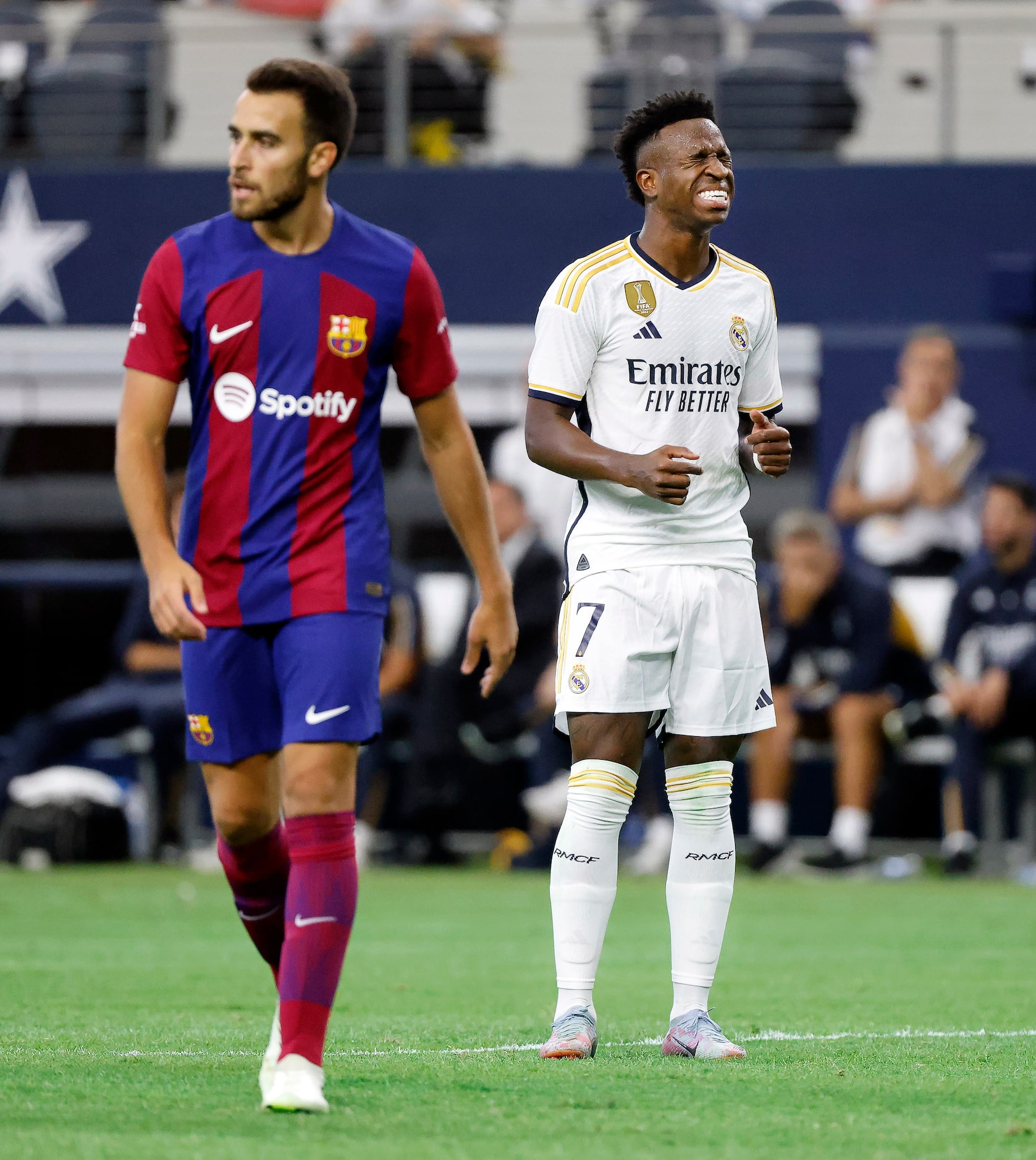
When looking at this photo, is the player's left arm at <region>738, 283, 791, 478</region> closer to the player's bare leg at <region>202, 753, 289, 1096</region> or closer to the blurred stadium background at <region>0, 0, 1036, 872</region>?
the player's bare leg at <region>202, 753, 289, 1096</region>

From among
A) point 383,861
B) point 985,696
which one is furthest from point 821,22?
point 383,861

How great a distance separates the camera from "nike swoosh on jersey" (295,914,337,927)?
3.95 metres

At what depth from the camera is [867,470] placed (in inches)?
489

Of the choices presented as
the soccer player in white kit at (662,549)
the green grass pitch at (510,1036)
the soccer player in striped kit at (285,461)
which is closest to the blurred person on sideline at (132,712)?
the green grass pitch at (510,1036)

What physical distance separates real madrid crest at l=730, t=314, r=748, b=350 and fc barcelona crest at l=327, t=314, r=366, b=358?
114 cm

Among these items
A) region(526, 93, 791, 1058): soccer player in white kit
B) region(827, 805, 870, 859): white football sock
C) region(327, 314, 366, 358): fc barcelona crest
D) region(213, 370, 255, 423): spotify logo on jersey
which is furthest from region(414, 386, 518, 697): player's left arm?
region(827, 805, 870, 859): white football sock

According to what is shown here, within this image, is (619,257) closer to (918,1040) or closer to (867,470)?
(918,1040)

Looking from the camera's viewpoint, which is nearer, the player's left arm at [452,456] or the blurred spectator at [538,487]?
the player's left arm at [452,456]

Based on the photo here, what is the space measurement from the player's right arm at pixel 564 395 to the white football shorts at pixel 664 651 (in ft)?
0.73

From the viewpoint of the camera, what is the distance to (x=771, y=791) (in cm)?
1121

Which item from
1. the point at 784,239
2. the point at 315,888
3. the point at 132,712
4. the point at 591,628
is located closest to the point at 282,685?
the point at 315,888

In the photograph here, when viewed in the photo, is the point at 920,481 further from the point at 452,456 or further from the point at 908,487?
the point at 452,456

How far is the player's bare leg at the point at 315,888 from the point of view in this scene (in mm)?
3887

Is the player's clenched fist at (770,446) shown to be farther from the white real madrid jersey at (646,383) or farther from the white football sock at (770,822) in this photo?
the white football sock at (770,822)
